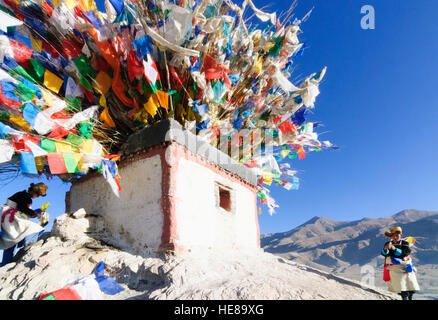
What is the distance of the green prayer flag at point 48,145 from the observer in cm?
542

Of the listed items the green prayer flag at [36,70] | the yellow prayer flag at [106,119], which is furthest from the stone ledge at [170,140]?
the green prayer flag at [36,70]

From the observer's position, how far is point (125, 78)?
22.0ft

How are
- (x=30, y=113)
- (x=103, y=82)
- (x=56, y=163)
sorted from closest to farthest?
(x=30, y=113)
(x=56, y=163)
(x=103, y=82)

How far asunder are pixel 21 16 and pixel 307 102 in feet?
24.4

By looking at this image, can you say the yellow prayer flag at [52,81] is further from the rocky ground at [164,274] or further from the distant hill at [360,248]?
the distant hill at [360,248]

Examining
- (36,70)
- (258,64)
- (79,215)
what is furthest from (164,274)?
(258,64)

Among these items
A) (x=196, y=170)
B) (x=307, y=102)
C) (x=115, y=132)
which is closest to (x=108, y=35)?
(x=115, y=132)

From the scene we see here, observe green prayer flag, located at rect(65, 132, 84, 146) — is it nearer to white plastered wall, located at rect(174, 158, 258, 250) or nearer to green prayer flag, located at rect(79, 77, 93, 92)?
green prayer flag, located at rect(79, 77, 93, 92)

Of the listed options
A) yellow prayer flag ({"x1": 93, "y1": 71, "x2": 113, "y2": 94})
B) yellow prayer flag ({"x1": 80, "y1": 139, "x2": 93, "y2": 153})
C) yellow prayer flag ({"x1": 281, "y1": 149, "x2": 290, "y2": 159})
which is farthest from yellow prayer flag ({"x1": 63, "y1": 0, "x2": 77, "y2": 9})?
yellow prayer flag ({"x1": 281, "y1": 149, "x2": 290, "y2": 159})

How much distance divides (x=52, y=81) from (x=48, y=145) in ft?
6.67

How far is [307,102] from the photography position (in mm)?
7102

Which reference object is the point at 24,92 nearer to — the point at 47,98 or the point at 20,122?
the point at 47,98

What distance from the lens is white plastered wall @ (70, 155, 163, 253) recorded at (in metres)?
5.68

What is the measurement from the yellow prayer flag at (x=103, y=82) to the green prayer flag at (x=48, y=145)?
5.62 ft
